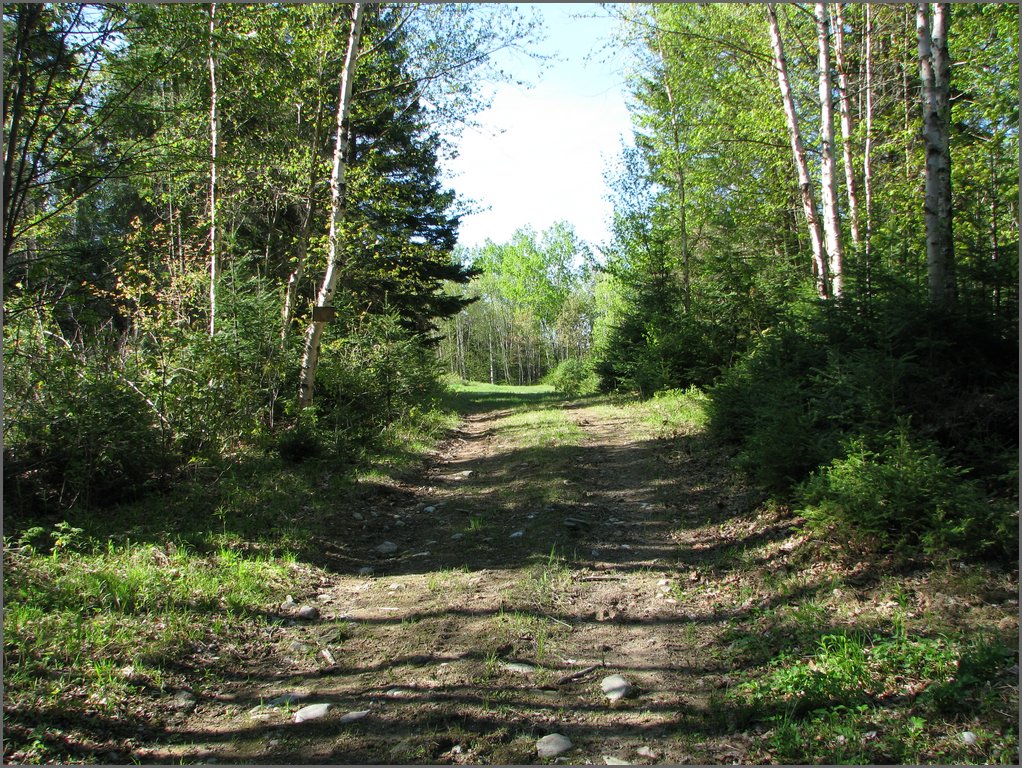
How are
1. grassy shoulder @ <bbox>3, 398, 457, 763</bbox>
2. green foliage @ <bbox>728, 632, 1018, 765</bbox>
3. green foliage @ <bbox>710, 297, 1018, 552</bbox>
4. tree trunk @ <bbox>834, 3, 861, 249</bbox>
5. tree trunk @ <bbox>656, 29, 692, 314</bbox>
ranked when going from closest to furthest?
green foliage @ <bbox>728, 632, 1018, 765</bbox> → grassy shoulder @ <bbox>3, 398, 457, 763</bbox> → green foliage @ <bbox>710, 297, 1018, 552</bbox> → tree trunk @ <bbox>834, 3, 861, 249</bbox> → tree trunk @ <bbox>656, 29, 692, 314</bbox>

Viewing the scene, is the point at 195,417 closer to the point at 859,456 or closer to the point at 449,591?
the point at 449,591

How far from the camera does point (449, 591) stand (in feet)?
17.4

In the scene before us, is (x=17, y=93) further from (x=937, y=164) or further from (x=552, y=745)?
(x=937, y=164)

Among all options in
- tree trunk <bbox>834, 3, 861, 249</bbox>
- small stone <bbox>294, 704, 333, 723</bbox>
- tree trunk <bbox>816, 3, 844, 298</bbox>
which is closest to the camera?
small stone <bbox>294, 704, 333, 723</bbox>

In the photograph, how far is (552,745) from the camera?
317cm

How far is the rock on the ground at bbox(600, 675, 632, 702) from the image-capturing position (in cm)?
363

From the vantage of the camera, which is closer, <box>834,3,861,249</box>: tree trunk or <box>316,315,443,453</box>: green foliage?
<box>834,3,861,249</box>: tree trunk

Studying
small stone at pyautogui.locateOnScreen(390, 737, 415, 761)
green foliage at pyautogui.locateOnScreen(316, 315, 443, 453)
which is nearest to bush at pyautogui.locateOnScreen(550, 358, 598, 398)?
green foliage at pyautogui.locateOnScreen(316, 315, 443, 453)

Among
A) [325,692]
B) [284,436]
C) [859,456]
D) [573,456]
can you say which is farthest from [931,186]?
[284,436]

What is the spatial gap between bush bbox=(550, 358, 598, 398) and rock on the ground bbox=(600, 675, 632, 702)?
1847cm

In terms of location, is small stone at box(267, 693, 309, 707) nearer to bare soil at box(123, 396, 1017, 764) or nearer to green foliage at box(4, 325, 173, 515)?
bare soil at box(123, 396, 1017, 764)

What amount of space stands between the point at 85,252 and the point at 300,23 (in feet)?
27.0

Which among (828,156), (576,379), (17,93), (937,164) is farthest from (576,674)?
(576,379)

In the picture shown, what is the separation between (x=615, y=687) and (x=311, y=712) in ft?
5.86
